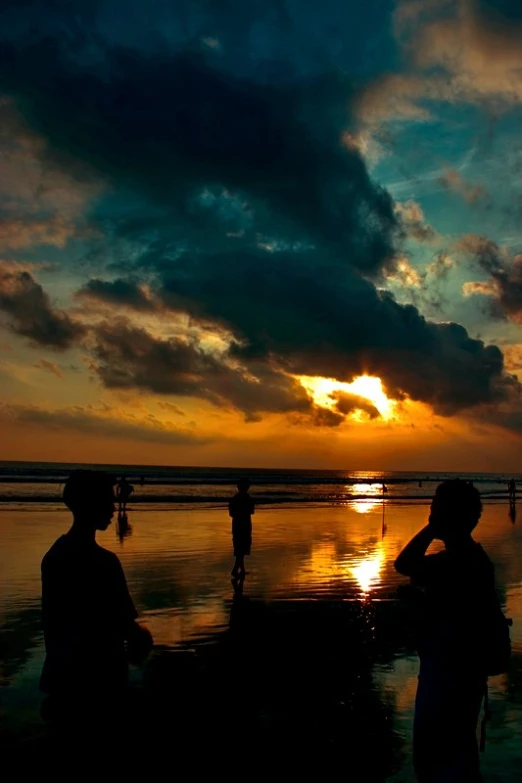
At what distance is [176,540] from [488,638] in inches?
809

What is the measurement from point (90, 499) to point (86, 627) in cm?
64

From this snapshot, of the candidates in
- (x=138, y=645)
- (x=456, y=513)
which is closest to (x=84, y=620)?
(x=138, y=645)

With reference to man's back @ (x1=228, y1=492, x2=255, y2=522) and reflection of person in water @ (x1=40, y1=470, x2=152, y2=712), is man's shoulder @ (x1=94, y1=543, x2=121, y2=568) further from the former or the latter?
man's back @ (x1=228, y1=492, x2=255, y2=522)

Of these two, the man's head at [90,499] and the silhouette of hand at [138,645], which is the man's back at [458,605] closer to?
the silhouette of hand at [138,645]

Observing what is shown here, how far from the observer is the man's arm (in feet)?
13.0

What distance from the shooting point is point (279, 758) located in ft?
19.7

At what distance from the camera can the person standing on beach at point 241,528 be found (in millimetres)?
15633

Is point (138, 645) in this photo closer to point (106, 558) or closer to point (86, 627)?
point (86, 627)

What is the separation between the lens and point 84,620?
3.75 m

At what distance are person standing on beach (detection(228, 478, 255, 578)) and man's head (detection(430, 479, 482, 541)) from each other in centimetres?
1156

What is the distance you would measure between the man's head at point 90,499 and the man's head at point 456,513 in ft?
5.74

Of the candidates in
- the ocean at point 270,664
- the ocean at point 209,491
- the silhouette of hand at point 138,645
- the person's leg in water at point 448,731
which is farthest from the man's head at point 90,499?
the ocean at point 209,491

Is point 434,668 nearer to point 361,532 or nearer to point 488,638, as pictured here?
point 488,638

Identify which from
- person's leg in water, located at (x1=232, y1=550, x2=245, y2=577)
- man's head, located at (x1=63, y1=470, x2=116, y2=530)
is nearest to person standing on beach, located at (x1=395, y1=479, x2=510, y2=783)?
A: man's head, located at (x1=63, y1=470, x2=116, y2=530)
